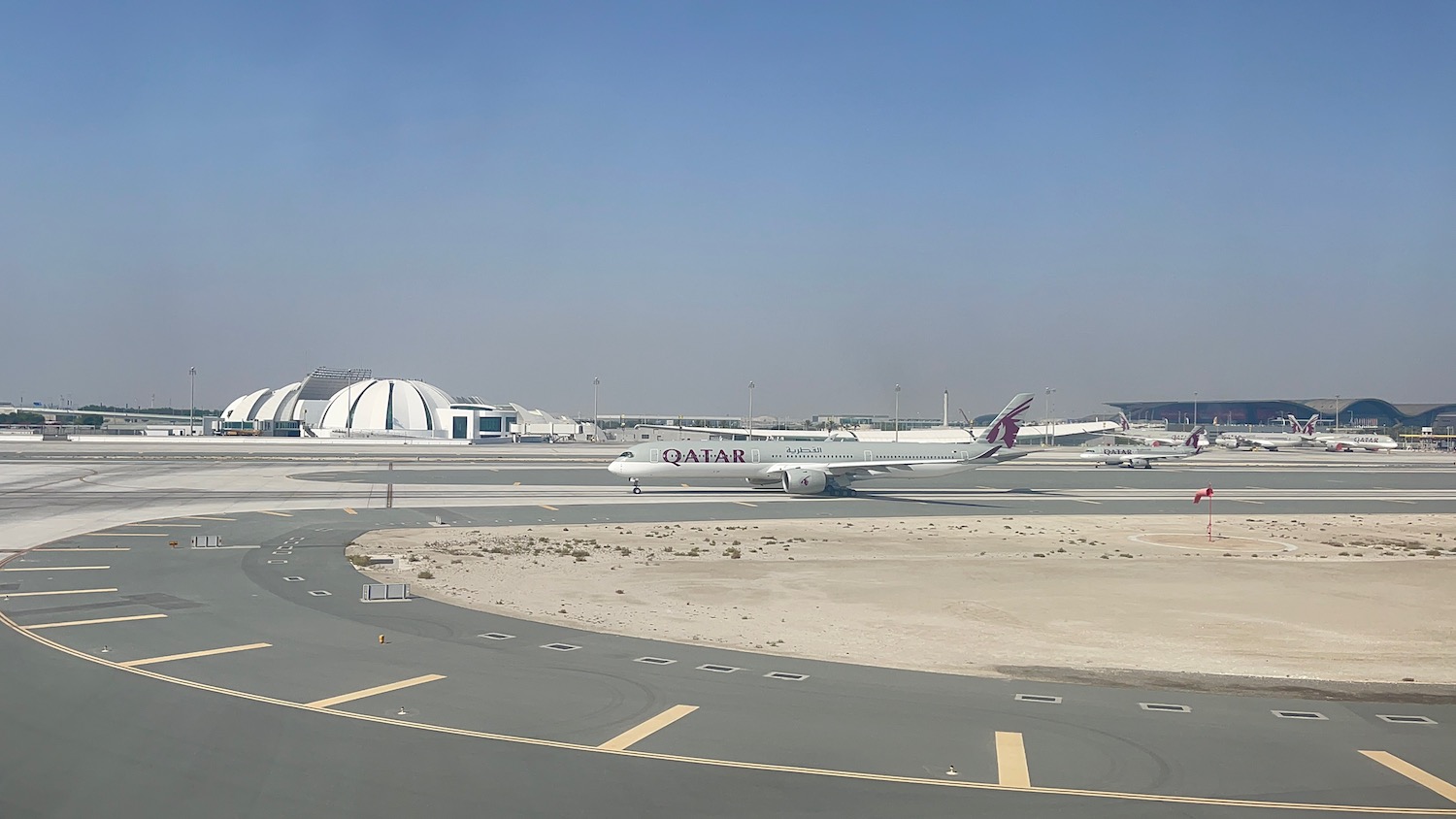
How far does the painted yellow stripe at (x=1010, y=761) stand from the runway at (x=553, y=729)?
44 mm

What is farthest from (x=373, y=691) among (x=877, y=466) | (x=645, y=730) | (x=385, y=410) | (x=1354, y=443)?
(x=385, y=410)

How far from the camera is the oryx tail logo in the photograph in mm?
69000

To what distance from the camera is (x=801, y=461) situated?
65000 mm

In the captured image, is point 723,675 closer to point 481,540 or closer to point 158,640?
point 158,640

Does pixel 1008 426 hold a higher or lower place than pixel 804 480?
higher

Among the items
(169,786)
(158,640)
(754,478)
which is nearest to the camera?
(169,786)

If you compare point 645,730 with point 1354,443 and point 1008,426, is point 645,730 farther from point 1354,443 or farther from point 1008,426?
point 1354,443

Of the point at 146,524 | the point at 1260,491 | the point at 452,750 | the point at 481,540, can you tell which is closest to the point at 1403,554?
the point at 1260,491

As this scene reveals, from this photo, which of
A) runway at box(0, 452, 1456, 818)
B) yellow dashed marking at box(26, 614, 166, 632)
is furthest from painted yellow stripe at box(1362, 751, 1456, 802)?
yellow dashed marking at box(26, 614, 166, 632)

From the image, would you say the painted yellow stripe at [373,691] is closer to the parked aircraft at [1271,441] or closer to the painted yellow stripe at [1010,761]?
the painted yellow stripe at [1010,761]

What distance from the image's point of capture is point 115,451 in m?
109

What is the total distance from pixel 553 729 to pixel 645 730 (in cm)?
138

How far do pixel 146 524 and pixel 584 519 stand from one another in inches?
776

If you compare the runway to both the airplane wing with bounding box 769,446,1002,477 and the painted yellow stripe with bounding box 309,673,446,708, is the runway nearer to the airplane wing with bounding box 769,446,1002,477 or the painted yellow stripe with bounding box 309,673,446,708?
the painted yellow stripe with bounding box 309,673,446,708
